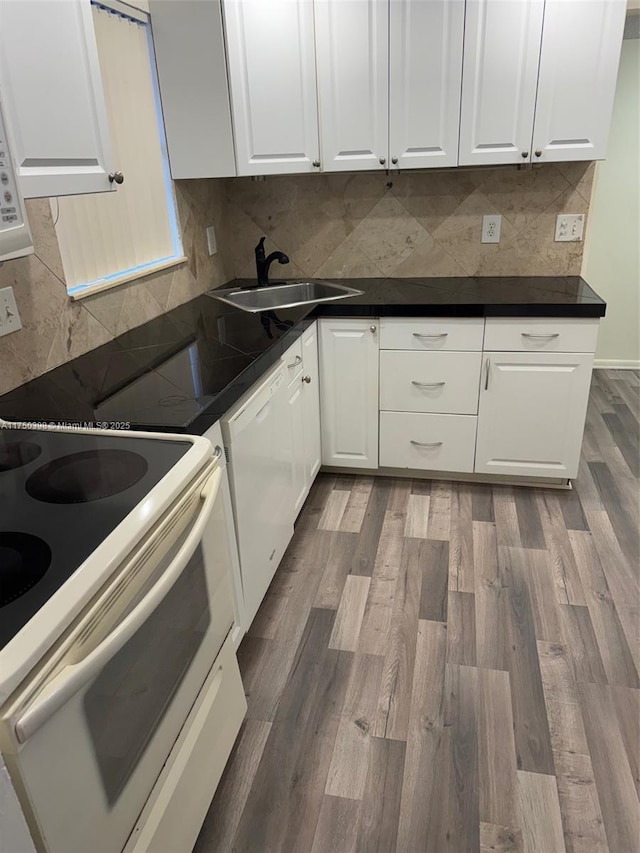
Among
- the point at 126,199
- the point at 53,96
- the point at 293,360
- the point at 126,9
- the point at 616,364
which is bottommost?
the point at 616,364

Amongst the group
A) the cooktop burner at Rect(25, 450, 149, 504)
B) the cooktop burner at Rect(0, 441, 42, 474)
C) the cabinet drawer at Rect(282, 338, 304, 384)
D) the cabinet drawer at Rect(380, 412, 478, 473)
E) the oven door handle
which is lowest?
the cabinet drawer at Rect(380, 412, 478, 473)

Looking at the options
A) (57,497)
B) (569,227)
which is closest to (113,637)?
(57,497)

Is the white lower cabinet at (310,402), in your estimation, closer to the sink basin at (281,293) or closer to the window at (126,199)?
the sink basin at (281,293)

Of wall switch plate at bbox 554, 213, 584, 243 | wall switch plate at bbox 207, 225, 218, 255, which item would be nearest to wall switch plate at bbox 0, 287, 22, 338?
wall switch plate at bbox 207, 225, 218, 255

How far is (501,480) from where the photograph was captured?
9.34 ft

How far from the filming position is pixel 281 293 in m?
3.00

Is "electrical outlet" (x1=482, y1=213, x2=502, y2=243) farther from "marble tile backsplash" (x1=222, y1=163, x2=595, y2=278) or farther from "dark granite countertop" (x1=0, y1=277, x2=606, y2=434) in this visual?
"dark granite countertop" (x1=0, y1=277, x2=606, y2=434)

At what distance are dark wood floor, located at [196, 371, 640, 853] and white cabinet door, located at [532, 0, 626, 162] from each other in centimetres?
153

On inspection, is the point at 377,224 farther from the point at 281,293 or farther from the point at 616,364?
the point at 616,364

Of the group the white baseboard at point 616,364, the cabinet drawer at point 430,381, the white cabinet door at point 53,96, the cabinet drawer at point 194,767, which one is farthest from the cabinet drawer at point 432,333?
the white baseboard at point 616,364

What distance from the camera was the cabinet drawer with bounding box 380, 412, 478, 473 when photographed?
273 cm

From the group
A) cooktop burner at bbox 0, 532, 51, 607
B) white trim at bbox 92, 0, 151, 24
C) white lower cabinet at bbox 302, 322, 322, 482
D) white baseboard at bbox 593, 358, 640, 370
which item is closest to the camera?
cooktop burner at bbox 0, 532, 51, 607

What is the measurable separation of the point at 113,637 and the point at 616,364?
4.36m

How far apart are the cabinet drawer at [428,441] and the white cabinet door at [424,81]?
3.62ft
